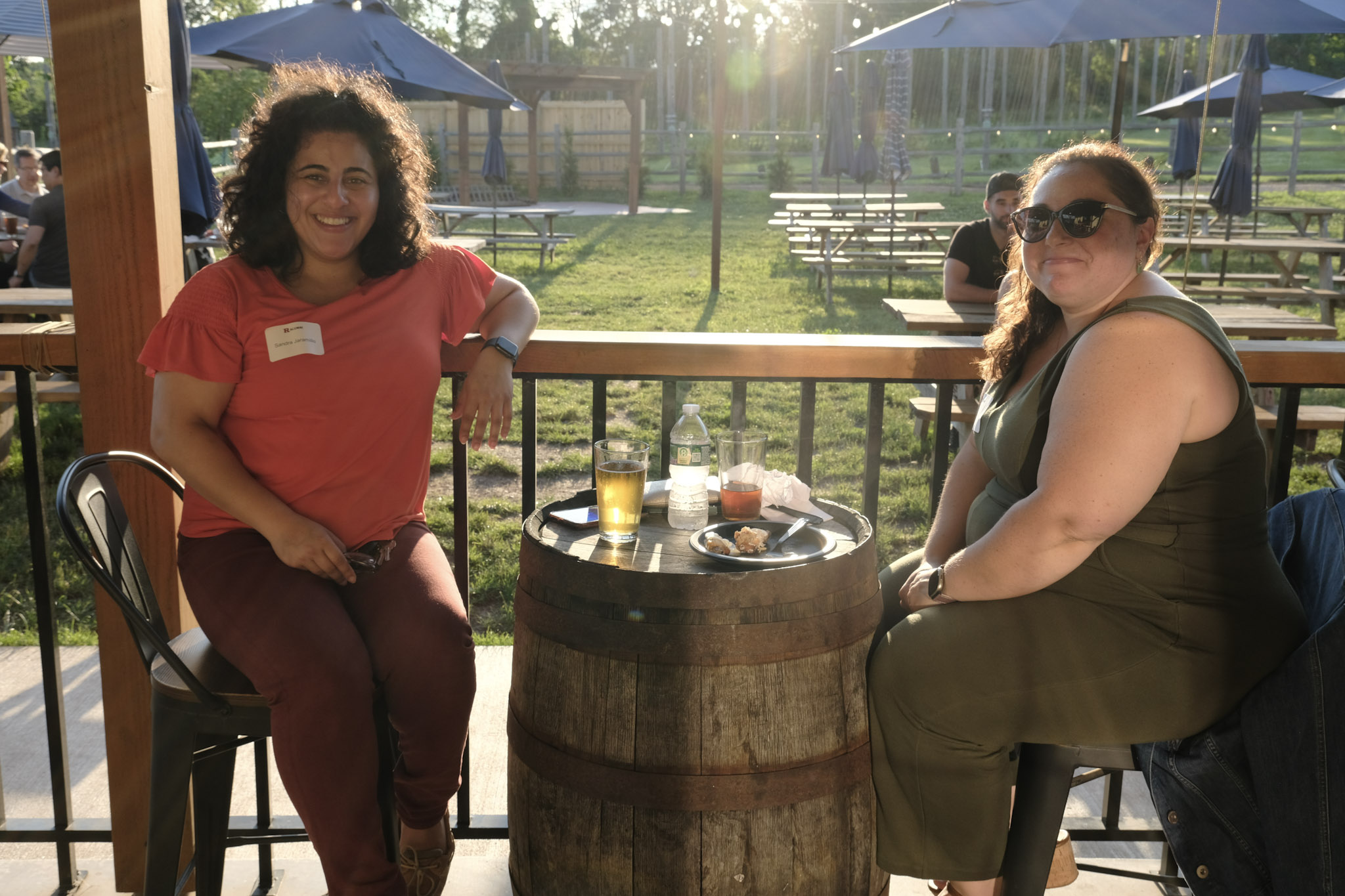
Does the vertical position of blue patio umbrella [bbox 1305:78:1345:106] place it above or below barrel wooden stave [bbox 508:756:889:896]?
above

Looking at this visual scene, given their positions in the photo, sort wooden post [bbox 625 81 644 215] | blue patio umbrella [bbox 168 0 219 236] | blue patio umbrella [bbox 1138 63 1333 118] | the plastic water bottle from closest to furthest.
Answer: the plastic water bottle, blue patio umbrella [bbox 168 0 219 236], blue patio umbrella [bbox 1138 63 1333 118], wooden post [bbox 625 81 644 215]

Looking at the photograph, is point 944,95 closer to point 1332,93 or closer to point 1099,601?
point 1332,93

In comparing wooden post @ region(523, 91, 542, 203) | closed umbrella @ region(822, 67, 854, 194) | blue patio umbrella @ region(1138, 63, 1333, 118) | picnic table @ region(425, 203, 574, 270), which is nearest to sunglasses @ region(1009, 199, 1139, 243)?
picnic table @ region(425, 203, 574, 270)

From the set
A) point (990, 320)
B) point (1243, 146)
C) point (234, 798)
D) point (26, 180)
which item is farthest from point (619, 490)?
point (1243, 146)

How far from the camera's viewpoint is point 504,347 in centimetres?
196

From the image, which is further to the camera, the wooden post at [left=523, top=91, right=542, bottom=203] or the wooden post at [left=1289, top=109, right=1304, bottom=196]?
the wooden post at [left=523, top=91, right=542, bottom=203]

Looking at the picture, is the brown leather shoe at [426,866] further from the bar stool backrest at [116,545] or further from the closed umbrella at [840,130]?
the closed umbrella at [840,130]

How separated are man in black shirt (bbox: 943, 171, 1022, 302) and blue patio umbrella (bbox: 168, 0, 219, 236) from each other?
3542 millimetres

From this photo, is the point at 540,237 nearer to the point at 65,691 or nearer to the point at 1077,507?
the point at 65,691

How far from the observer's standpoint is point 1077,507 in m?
1.53

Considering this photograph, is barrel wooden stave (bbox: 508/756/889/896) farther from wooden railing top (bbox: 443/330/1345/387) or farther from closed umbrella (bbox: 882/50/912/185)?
closed umbrella (bbox: 882/50/912/185)

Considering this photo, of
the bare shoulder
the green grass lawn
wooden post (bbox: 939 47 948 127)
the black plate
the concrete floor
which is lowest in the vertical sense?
the concrete floor

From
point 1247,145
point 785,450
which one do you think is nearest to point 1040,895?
point 785,450

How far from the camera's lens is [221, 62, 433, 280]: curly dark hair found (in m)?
1.87
